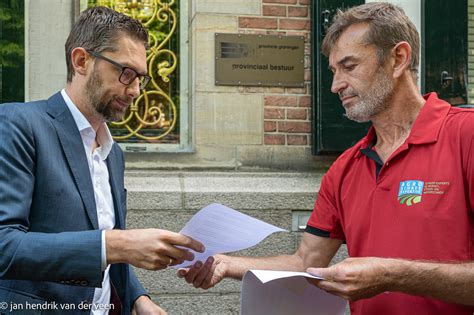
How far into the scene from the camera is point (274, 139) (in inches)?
212

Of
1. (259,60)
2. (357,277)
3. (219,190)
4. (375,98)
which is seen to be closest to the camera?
(357,277)

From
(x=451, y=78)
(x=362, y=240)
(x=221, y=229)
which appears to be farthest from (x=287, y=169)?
(x=221, y=229)

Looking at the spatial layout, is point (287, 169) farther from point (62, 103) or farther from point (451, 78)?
point (62, 103)

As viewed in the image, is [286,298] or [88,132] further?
[88,132]

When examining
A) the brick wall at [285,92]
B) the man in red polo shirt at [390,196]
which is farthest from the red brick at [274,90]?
the man in red polo shirt at [390,196]

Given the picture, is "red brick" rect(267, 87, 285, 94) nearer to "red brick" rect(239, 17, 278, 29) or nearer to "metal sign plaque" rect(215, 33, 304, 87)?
"metal sign plaque" rect(215, 33, 304, 87)

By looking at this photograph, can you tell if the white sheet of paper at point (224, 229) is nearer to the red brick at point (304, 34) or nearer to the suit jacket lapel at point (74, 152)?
the suit jacket lapel at point (74, 152)

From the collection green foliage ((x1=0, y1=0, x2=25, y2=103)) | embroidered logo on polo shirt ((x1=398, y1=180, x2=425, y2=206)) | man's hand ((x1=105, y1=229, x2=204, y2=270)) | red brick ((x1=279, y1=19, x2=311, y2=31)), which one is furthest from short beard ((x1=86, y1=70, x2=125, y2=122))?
red brick ((x1=279, y1=19, x2=311, y2=31))

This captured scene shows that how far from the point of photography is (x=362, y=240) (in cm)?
282

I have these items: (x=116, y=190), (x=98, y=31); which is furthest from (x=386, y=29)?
(x=116, y=190)

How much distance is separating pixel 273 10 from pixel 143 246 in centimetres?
330

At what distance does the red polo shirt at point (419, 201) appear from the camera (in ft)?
8.53

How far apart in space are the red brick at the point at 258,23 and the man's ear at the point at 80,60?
2522 millimetres

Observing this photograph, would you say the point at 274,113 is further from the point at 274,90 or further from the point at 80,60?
the point at 80,60
